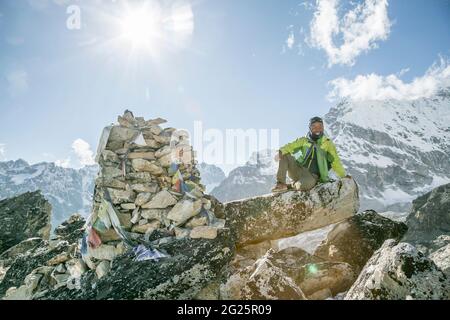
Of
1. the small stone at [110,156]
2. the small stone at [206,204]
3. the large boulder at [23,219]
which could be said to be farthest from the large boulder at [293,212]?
the large boulder at [23,219]

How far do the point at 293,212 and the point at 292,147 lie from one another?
2003 millimetres

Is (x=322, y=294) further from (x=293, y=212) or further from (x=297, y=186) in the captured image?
(x=297, y=186)

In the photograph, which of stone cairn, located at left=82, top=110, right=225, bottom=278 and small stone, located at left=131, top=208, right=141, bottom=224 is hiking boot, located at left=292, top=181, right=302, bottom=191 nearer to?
stone cairn, located at left=82, top=110, right=225, bottom=278

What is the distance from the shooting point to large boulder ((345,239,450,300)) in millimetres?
4938

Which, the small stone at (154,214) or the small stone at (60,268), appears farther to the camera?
the small stone at (60,268)

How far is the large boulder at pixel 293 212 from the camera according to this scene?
9.01 meters

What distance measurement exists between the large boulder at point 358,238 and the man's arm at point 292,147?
2.59m

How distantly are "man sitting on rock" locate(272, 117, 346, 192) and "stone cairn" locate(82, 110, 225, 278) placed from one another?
2.50m

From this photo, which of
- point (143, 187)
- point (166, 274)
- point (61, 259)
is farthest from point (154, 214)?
point (61, 259)

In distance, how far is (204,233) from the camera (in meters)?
8.36

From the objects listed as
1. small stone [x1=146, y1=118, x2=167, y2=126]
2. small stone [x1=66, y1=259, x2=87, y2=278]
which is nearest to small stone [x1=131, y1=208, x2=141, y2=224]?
small stone [x1=66, y1=259, x2=87, y2=278]

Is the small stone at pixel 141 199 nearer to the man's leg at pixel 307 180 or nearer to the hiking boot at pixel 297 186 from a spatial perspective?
the hiking boot at pixel 297 186

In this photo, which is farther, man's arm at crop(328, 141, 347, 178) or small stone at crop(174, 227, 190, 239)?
man's arm at crop(328, 141, 347, 178)
